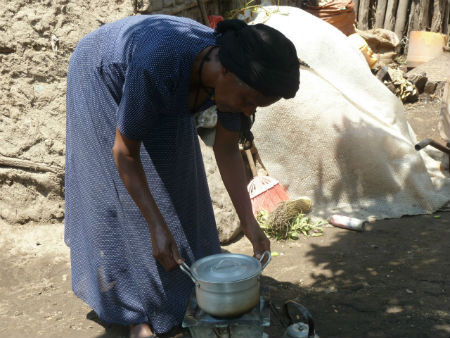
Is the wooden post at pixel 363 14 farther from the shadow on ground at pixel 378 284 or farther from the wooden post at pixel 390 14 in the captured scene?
the shadow on ground at pixel 378 284

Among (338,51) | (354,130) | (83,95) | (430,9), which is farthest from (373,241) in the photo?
(430,9)

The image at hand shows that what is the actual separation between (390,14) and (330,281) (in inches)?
245

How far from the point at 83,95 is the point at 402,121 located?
3.32 metres

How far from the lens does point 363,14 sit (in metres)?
8.68

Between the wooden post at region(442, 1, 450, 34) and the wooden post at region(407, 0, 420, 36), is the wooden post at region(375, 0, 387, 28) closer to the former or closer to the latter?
the wooden post at region(407, 0, 420, 36)

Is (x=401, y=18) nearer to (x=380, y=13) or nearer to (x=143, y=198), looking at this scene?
(x=380, y=13)

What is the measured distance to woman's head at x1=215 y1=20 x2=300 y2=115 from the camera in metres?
1.87

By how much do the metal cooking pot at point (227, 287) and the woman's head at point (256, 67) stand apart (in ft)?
1.96

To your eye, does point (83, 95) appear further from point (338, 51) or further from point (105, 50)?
point (338, 51)

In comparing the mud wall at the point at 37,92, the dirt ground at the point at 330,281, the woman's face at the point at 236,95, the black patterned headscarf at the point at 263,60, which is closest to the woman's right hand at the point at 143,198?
the woman's face at the point at 236,95

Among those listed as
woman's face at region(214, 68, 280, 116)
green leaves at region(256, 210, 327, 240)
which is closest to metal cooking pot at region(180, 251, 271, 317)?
woman's face at region(214, 68, 280, 116)

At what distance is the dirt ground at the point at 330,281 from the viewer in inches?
122

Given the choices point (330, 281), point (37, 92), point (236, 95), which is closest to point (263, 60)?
point (236, 95)

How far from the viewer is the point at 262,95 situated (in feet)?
6.36
